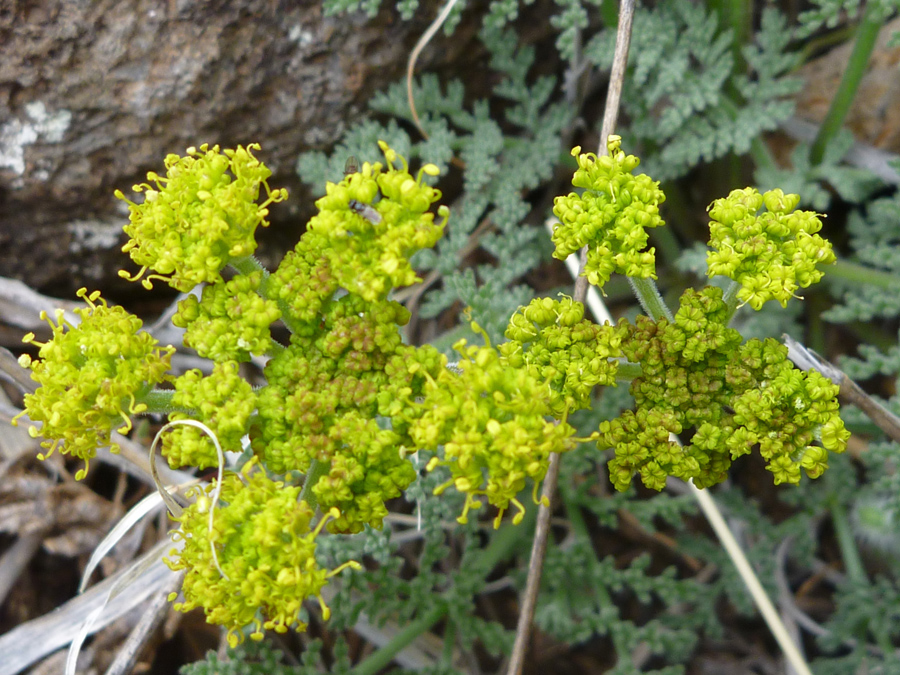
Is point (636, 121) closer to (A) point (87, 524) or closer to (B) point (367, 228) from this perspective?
(B) point (367, 228)

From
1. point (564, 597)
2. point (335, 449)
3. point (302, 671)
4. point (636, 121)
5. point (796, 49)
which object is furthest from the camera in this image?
point (796, 49)

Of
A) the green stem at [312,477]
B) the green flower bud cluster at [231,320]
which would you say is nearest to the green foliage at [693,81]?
the green flower bud cluster at [231,320]

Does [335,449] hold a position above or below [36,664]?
above

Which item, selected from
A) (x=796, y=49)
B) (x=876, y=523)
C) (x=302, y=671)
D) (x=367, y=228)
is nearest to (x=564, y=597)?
(x=302, y=671)

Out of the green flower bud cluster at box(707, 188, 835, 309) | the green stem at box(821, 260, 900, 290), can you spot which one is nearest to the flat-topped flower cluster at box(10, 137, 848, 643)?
the green flower bud cluster at box(707, 188, 835, 309)

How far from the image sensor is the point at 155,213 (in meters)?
2.00

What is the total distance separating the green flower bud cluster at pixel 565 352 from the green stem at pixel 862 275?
163 centimetres

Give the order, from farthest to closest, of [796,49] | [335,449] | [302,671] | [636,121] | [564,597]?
[796,49] < [636,121] < [564,597] < [302,671] < [335,449]

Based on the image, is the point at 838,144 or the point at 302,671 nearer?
the point at 302,671

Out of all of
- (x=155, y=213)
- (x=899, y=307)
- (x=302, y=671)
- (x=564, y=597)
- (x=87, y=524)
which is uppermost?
(x=155, y=213)

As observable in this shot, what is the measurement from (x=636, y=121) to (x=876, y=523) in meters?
1.83

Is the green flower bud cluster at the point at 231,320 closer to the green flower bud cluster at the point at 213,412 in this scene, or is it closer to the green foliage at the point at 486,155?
the green flower bud cluster at the point at 213,412

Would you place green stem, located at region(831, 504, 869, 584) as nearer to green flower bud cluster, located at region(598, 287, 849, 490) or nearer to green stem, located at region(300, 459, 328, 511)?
green flower bud cluster, located at region(598, 287, 849, 490)

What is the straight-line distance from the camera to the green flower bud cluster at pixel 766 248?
6.42 feet
